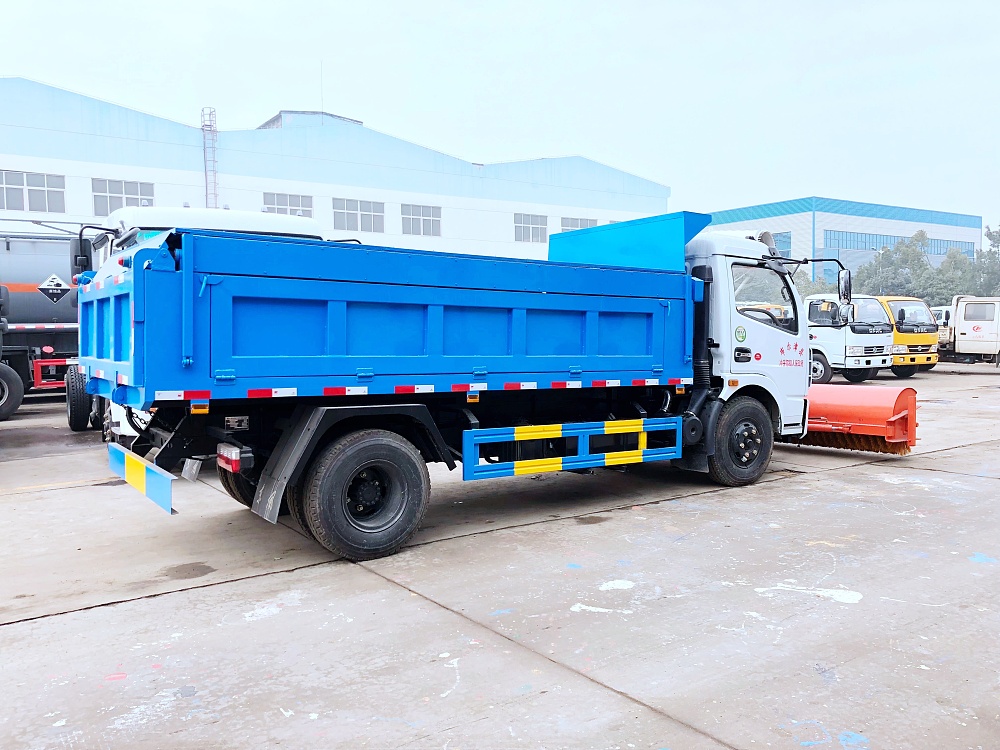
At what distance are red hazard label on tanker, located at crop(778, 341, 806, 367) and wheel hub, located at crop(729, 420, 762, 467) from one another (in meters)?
0.80

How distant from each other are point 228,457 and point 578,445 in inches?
118

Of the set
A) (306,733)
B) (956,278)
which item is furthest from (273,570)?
(956,278)

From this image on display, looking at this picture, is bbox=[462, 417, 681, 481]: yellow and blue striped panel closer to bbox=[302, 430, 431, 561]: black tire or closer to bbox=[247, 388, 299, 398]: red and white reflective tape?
bbox=[302, 430, 431, 561]: black tire

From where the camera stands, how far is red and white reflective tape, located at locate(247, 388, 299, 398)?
5.13m

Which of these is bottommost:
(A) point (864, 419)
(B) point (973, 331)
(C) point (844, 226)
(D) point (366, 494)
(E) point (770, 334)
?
(D) point (366, 494)

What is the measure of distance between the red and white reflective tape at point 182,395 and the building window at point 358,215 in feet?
112

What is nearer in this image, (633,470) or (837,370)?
(633,470)

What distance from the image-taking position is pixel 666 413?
7781 mm

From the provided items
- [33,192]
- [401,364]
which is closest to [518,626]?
[401,364]

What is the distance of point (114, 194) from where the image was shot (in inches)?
1321

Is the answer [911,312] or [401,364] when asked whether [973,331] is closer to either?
[911,312]

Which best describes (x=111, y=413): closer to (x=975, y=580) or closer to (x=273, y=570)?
(x=273, y=570)

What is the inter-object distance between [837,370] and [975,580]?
17.0 m

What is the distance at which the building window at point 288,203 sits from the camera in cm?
3678
